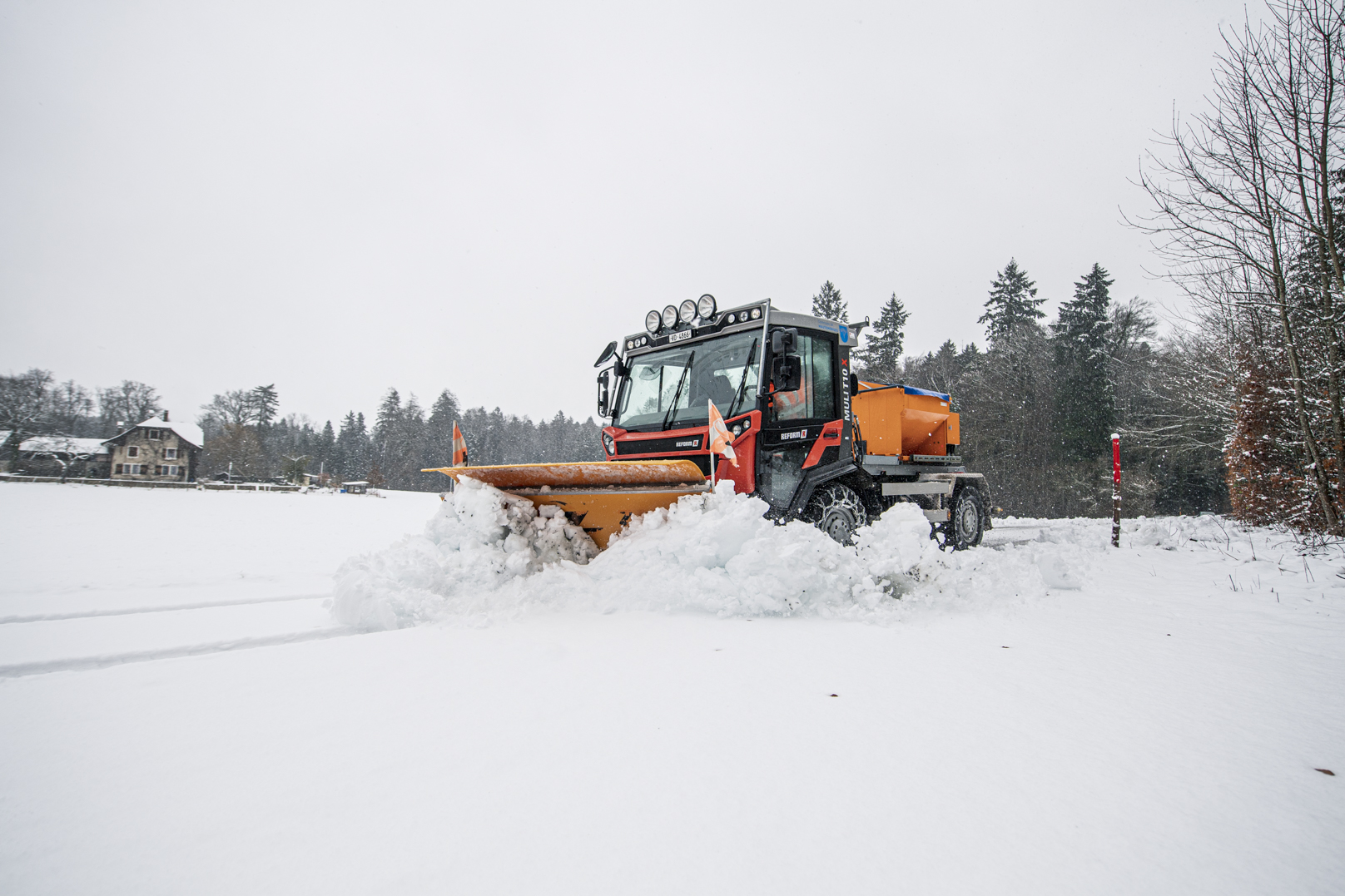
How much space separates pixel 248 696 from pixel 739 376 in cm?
434

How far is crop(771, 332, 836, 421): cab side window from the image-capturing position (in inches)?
219

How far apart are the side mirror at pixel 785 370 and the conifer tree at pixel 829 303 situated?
28.6 m

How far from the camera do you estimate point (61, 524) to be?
31.3 feet

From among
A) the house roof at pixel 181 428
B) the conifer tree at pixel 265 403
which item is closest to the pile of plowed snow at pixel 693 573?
the house roof at pixel 181 428

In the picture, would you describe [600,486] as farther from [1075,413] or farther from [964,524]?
[1075,413]

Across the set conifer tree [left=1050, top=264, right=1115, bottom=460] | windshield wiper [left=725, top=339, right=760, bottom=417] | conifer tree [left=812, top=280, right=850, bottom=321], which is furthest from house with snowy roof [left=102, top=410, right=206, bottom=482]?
conifer tree [left=1050, top=264, right=1115, bottom=460]

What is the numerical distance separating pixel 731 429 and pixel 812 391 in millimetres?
1037

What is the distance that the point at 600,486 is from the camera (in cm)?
466

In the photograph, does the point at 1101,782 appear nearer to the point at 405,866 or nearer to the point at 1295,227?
the point at 405,866

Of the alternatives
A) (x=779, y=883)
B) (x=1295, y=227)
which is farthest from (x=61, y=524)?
(x=1295, y=227)

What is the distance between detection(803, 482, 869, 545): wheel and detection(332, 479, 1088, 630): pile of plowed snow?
1.00 m

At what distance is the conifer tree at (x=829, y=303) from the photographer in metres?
32.4

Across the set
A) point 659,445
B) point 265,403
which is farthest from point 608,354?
point 265,403

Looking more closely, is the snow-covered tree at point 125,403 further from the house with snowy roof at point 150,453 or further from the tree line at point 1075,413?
Answer: the tree line at point 1075,413
